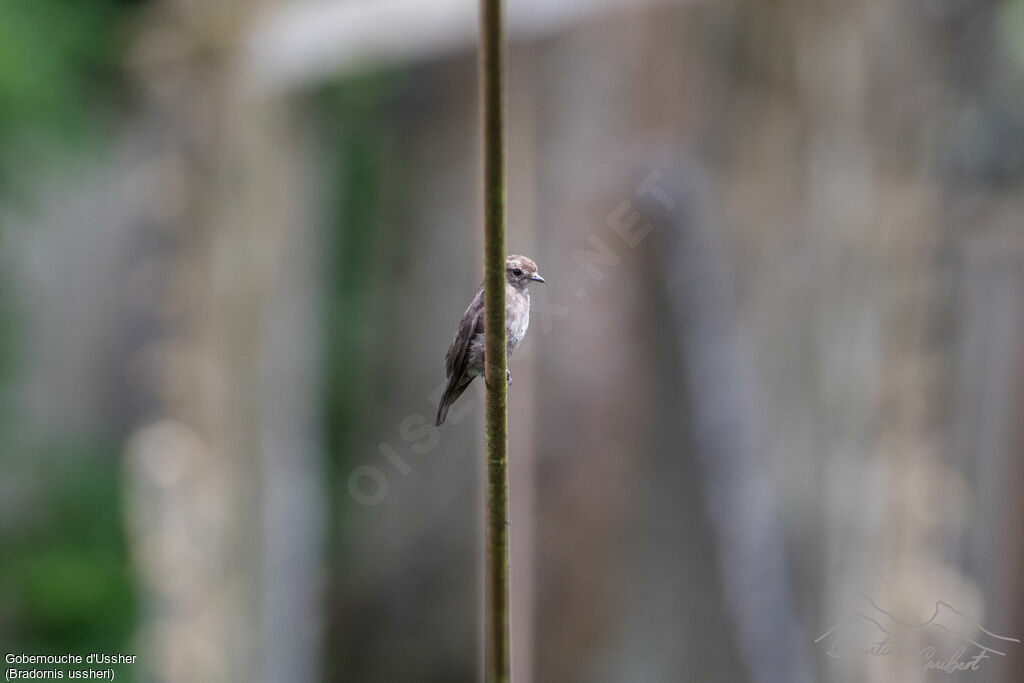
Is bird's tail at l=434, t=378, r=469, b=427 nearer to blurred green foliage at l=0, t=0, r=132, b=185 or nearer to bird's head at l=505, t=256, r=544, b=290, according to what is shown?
bird's head at l=505, t=256, r=544, b=290

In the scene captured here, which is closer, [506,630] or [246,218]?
[506,630]

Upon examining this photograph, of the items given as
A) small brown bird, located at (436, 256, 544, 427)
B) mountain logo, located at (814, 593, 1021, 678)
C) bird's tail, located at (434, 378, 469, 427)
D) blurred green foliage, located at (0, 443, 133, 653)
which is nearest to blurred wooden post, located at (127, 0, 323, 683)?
blurred green foliage, located at (0, 443, 133, 653)

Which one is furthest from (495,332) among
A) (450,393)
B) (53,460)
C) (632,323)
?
(53,460)

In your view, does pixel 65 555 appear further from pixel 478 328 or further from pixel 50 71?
pixel 478 328

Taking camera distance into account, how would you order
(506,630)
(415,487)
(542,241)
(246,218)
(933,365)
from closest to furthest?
1. (506,630)
2. (933,365)
3. (542,241)
4. (415,487)
5. (246,218)

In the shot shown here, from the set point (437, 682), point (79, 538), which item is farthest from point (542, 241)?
point (79, 538)

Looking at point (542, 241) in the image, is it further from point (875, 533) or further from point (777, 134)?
point (875, 533)
